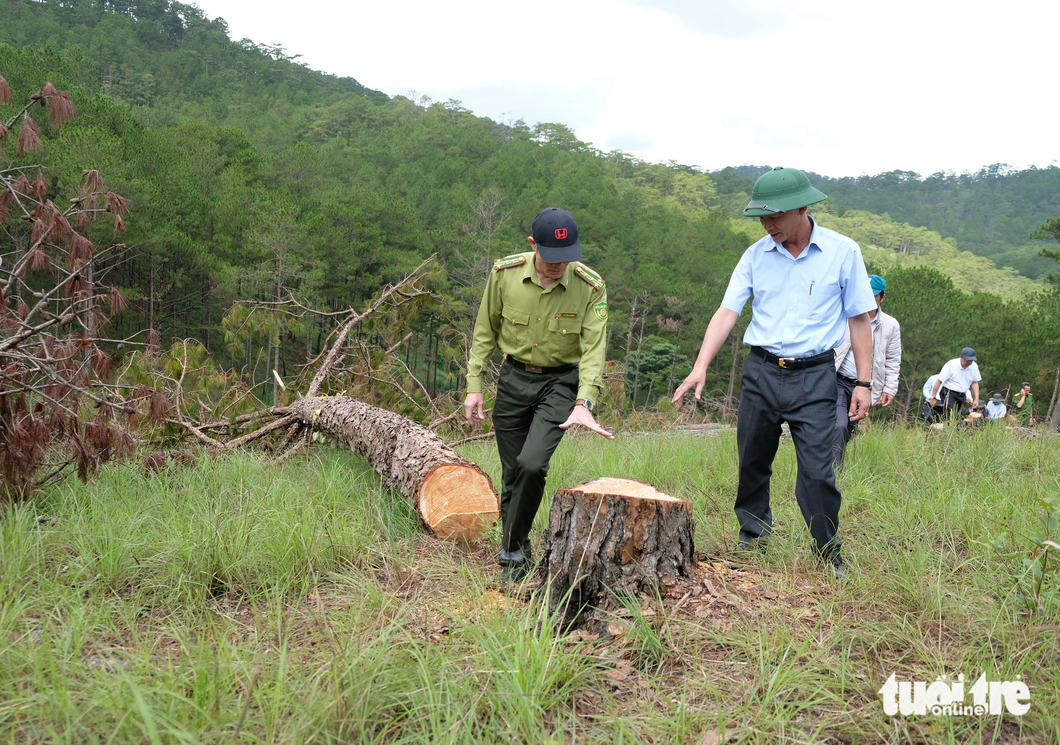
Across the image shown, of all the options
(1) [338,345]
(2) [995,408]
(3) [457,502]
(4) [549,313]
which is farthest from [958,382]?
(1) [338,345]

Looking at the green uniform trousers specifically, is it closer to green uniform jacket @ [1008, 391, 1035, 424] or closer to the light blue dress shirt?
the light blue dress shirt

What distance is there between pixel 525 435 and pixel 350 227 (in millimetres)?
36704

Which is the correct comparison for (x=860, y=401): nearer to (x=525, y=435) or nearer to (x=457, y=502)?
(x=525, y=435)

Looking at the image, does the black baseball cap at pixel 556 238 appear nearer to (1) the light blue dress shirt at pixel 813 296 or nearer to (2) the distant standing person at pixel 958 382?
(1) the light blue dress shirt at pixel 813 296

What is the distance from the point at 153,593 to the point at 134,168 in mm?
32911

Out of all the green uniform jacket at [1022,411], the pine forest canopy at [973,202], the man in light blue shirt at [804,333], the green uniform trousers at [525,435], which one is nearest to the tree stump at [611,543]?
the green uniform trousers at [525,435]

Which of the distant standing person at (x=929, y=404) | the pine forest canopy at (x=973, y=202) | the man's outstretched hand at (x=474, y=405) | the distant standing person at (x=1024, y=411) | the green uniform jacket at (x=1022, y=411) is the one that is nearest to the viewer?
the man's outstretched hand at (x=474, y=405)

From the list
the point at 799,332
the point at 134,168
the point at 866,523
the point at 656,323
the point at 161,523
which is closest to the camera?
the point at 799,332

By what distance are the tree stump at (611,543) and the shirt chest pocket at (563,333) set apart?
83cm

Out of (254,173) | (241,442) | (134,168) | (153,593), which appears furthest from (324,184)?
(153,593)

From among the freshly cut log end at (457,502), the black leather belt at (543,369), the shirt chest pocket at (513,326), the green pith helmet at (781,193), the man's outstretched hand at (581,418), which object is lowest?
the freshly cut log end at (457,502)

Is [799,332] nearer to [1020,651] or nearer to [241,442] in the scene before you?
[1020,651]

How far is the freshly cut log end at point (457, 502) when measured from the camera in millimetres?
3695

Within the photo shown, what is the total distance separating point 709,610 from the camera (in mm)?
2586
